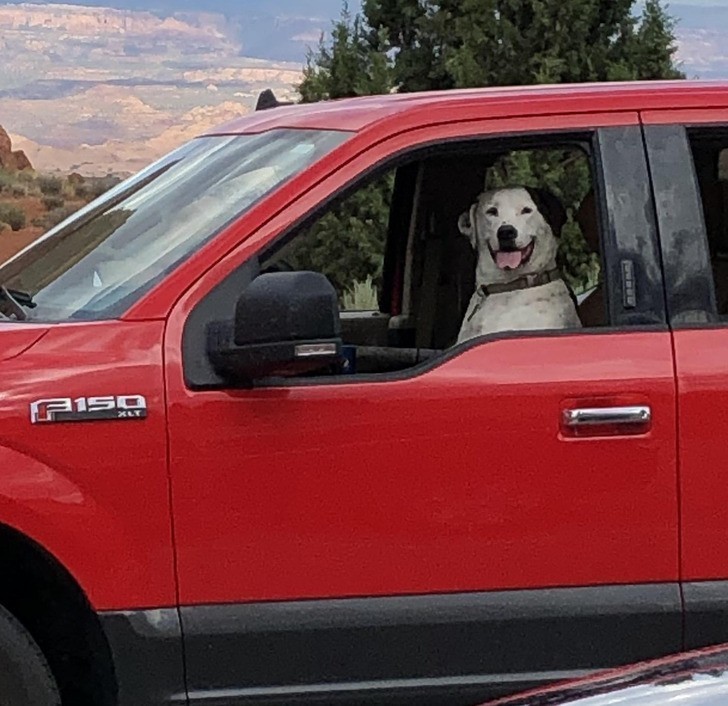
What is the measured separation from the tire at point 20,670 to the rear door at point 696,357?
154 cm

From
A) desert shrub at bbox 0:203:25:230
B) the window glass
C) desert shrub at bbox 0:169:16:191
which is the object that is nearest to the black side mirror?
the window glass

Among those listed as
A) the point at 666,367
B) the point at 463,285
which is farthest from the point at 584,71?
the point at 666,367

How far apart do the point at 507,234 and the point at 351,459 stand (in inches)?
40.8

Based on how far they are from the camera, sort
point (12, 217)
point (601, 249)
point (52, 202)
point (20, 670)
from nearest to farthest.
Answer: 1. point (20, 670)
2. point (601, 249)
3. point (12, 217)
4. point (52, 202)

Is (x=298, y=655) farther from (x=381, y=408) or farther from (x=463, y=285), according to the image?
(x=463, y=285)

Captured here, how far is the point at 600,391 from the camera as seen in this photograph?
4.14m

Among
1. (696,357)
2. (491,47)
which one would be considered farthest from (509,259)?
(491,47)

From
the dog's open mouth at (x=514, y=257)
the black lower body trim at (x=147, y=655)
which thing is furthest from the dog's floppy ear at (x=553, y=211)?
the black lower body trim at (x=147, y=655)

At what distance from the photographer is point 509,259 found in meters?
4.83

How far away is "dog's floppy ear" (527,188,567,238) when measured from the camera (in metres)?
4.91

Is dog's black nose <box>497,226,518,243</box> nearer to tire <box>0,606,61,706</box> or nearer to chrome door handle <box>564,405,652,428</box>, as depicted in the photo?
chrome door handle <box>564,405,652,428</box>

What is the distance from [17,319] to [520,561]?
1364 millimetres

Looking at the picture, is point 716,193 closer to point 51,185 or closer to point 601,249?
point 601,249

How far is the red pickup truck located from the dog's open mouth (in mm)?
471
